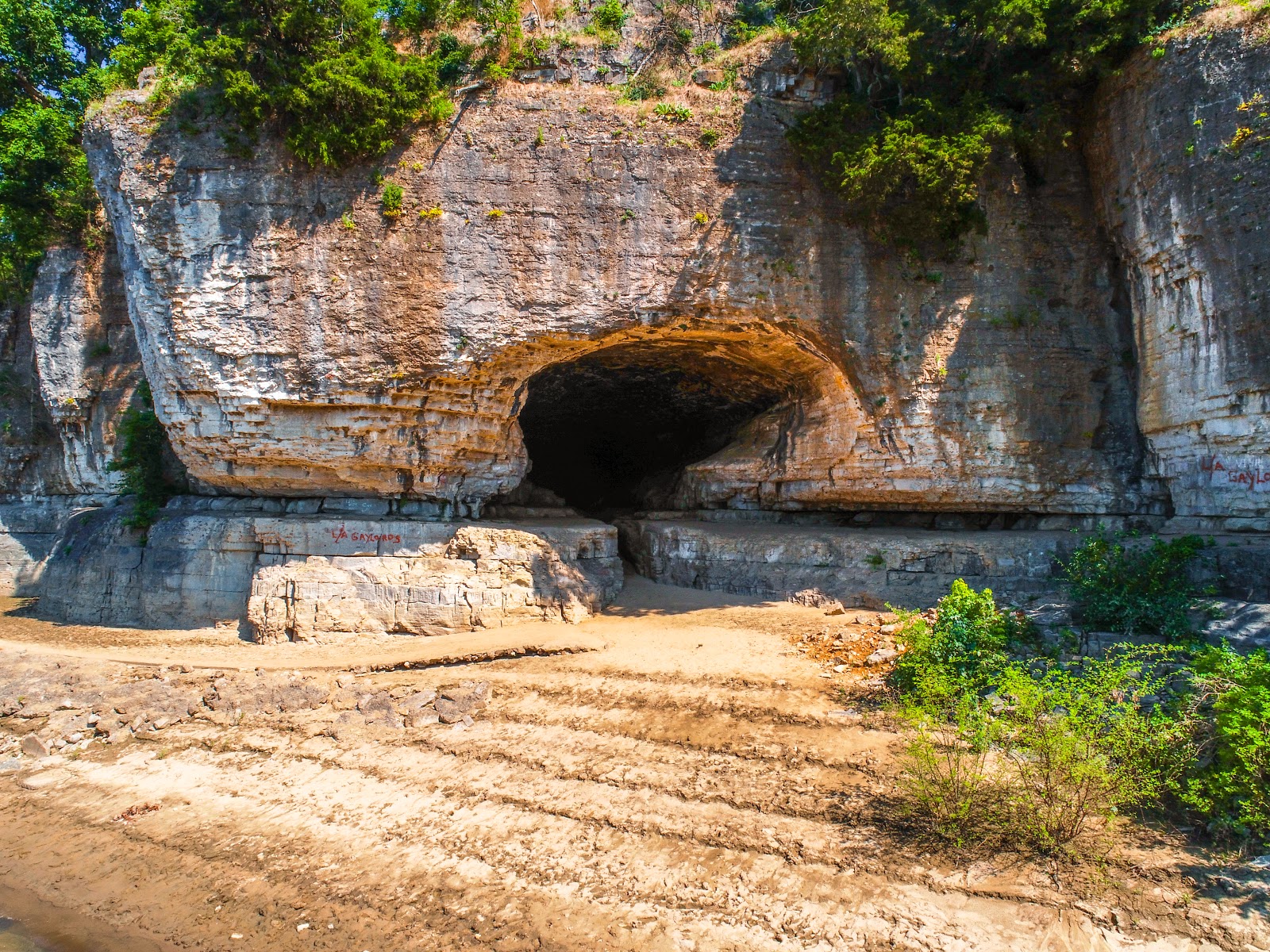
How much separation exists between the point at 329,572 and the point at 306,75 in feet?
24.5

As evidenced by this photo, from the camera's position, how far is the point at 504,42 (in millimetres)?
10078

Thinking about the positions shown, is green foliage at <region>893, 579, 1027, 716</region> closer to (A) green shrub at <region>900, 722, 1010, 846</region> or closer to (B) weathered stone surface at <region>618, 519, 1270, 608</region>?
(A) green shrub at <region>900, 722, 1010, 846</region>

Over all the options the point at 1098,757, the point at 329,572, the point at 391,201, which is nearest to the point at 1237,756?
the point at 1098,757

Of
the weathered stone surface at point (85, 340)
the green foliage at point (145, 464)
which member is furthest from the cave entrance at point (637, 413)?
the weathered stone surface at point (85, 340)

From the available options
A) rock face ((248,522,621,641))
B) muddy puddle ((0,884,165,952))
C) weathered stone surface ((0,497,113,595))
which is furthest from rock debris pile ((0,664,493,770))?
weathered stone surface ((0,497,113,595))

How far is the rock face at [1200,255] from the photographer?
8266mm

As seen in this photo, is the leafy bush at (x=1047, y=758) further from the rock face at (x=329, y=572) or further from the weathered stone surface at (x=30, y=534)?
the weathered stone surface at (x=30, y=534)

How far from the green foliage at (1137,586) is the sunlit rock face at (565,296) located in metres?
2.21

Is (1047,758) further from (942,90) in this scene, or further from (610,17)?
(610,17)

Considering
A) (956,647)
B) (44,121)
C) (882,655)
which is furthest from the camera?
(44,121)

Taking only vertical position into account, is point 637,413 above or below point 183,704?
above

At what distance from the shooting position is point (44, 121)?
14227mm

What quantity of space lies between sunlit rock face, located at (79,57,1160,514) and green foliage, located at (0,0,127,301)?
6.57 m

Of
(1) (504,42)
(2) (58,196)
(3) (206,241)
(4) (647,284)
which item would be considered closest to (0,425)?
(2) (58,196)
